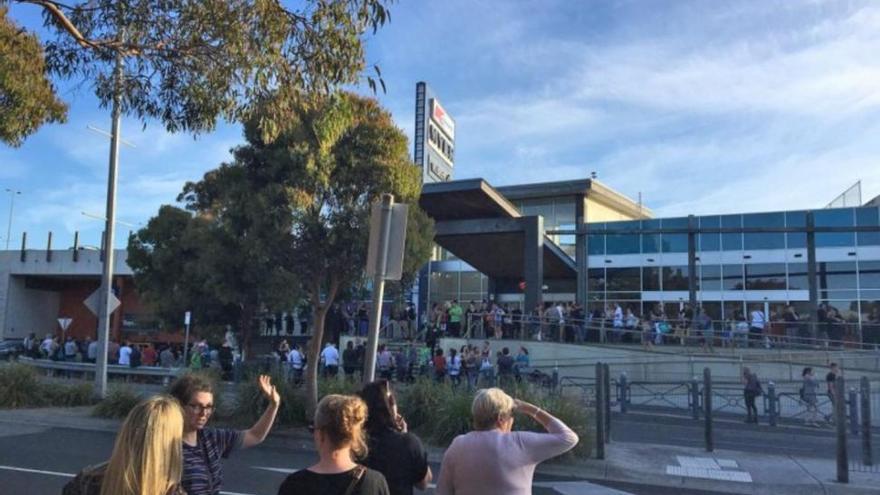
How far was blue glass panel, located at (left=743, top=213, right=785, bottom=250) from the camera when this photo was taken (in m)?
33.6

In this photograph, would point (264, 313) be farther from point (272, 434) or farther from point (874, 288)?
point (874, 288)

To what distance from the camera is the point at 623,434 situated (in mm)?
14266

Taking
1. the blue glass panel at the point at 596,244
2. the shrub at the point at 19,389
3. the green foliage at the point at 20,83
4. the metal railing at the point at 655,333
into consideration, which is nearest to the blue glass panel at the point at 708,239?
the blue glass panel at the point at 596,244

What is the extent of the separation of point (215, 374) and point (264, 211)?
4.53 metres

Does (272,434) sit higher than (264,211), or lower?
lower

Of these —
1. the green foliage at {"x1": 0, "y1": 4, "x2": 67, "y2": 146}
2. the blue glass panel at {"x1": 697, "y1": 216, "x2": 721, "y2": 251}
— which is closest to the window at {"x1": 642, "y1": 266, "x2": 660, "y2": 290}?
the blue glass panel at {"x1": 697, "y1": 216, "x2": 721, "y2": 251}

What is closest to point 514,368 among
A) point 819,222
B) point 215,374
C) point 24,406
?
point 215,374

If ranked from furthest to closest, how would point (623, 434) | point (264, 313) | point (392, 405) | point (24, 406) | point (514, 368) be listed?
1. point (264, 313)
2. point (514, 368)
3. point (24, 406)
4. point (623, 434)
5. point (392, 405)

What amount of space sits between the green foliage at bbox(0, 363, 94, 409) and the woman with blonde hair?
51.4 feet

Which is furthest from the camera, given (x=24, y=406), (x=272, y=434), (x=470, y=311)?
(x=470, y=311)

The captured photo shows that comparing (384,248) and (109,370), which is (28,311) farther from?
(384,248)

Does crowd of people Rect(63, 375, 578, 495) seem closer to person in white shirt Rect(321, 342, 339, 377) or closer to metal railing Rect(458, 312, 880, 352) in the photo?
person in white shirt Rect(321, 342, 339, 377)

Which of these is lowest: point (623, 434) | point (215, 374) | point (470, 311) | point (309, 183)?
point (623, 434)

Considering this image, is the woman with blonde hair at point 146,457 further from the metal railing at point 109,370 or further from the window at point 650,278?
the window at point 650,278
